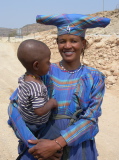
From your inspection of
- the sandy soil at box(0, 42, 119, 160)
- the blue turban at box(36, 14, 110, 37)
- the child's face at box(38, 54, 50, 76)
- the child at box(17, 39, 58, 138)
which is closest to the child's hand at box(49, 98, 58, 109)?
the child at box(17, 39, 58, 138)

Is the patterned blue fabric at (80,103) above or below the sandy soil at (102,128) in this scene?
above

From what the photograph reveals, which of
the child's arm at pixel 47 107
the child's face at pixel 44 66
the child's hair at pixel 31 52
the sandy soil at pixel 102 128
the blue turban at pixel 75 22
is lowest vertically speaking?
the sandy soil at pixel 102 128

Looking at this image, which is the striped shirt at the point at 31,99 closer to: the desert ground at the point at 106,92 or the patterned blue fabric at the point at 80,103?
the patterned blue fabric at the point at 80,103

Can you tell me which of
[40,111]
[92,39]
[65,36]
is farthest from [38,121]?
[92,39]

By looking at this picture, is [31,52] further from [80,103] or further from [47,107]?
[80,103]

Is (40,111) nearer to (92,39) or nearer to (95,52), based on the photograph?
(95,52)

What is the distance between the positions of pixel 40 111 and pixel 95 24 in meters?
0.74

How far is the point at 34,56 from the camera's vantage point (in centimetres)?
167

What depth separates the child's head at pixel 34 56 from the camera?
66.0 inches

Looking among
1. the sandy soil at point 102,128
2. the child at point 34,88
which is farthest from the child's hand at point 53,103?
the sandy soil at point 102,128

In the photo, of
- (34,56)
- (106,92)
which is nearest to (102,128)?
(106,92)

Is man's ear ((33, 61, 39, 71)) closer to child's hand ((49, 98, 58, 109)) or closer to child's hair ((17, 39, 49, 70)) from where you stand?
child's hair ((17, 39, 49, 70))

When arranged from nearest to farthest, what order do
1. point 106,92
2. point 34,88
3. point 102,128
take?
point 34,88 < point 102,128 < point 106,92

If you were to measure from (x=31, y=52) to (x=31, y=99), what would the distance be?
0.31 meters
